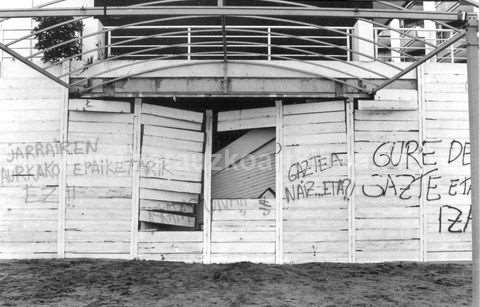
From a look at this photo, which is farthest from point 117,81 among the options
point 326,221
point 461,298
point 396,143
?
point 461,298

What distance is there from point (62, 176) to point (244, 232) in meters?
3.50

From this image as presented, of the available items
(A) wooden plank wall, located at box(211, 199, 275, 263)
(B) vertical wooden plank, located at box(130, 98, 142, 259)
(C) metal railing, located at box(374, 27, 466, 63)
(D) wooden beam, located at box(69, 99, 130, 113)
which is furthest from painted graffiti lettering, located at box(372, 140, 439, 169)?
(D) wooden beam, located at box(69, 99, 130, 113)

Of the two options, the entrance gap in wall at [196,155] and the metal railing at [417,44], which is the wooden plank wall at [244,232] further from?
the metal railing at [417,44]

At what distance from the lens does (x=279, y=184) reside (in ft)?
29.9

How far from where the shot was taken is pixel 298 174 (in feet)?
30.0

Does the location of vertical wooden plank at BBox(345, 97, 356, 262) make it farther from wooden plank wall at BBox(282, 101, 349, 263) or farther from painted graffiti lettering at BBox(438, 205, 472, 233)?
painted graffiti lettering at BBox(438, 205, 472, 233)

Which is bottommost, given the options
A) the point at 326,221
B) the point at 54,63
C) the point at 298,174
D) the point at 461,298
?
the point at 461,298

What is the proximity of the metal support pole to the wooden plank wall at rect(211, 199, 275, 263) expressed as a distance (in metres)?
4.50

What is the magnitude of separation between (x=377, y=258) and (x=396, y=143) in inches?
85.0

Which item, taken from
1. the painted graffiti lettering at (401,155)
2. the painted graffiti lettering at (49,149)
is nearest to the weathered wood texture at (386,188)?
the painted graffiti lettering at (401,155)

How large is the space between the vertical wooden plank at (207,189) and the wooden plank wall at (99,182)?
4.54 ft

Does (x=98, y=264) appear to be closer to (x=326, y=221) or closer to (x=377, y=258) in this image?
(x=326, y=221)

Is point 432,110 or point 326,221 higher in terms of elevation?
point 432,110

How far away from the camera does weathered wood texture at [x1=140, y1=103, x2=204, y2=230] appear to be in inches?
357
